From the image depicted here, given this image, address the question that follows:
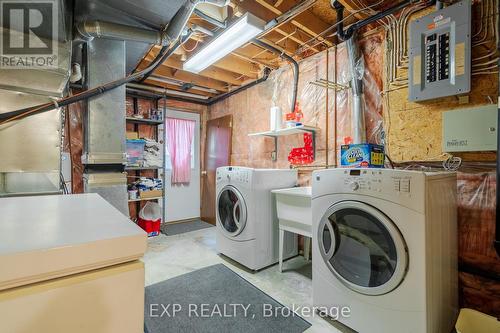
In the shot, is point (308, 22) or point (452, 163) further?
point (308, 22)

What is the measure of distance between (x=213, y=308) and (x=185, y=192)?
284 centimetres

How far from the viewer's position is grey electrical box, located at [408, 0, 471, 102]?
1.60 metres

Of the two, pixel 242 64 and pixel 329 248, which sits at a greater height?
pixel 242 64

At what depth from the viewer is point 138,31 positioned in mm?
1886

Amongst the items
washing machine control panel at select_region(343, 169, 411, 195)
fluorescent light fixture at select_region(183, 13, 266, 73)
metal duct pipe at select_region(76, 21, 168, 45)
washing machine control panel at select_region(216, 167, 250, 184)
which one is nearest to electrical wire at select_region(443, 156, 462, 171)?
washing machine control panel at select_region(343, 169, 411, 195)

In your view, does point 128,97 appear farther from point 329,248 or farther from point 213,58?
point 329,248

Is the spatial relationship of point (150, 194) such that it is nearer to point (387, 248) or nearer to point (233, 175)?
point (233, 175)

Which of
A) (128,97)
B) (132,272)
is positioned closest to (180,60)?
(128,97)

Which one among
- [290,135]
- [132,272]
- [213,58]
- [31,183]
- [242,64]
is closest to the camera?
[132,272]

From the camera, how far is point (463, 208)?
169cm

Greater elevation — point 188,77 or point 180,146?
point 188,77

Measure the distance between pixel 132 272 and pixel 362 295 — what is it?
1.48 meters

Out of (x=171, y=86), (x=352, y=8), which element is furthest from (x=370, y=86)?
(x=171, y=86)

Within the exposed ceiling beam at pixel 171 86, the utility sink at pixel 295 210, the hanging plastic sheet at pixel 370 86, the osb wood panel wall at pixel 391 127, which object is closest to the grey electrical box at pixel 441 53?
the osb wood panel wall at pixel 391 127
